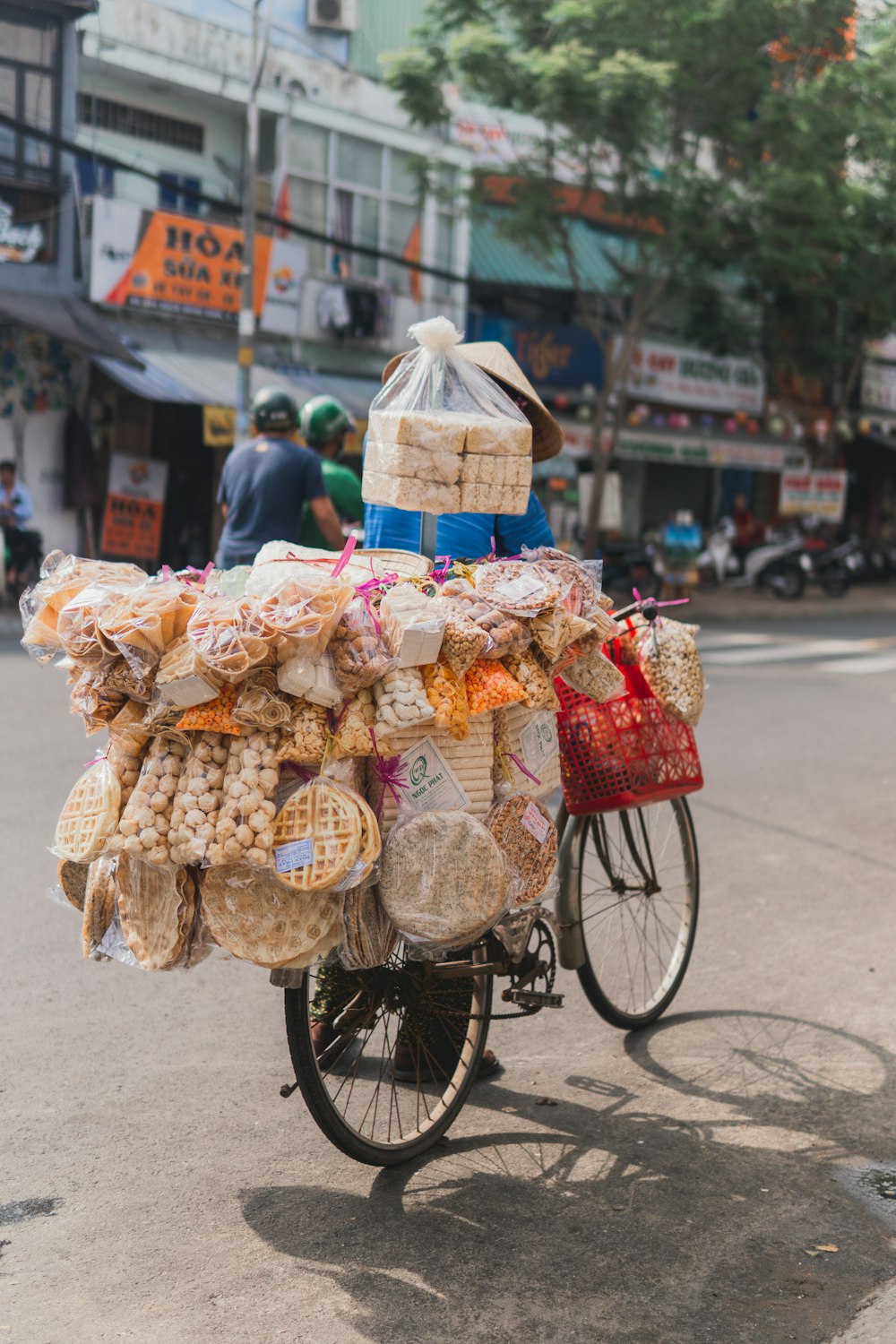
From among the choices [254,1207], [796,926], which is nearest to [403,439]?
[254,1207]

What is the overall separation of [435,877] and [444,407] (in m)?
1.16

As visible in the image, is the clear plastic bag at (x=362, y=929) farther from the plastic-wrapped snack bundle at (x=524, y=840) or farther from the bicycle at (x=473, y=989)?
the plastic-wrapped snack bundle at (x=524, y=840)

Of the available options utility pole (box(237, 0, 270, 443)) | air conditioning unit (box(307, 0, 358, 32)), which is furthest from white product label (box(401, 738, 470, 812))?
air conditioning unit (box(307, 0, 358, 32))

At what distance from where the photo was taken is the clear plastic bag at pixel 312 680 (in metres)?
2.65

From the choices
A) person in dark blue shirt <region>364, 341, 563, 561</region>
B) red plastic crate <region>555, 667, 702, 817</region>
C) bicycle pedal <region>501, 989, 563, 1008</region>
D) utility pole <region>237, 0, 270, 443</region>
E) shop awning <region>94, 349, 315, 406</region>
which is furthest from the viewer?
utility pole <region>237, 0, 270, 443</region>

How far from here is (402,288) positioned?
20.2 m

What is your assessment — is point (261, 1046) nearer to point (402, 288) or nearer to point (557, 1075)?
point (557, 1075)

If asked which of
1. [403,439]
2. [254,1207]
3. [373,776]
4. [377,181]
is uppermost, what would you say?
[377,181]

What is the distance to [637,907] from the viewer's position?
4125mm

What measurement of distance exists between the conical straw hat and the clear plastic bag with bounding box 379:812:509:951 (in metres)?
1.13

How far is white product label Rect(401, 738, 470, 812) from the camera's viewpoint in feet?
9.59

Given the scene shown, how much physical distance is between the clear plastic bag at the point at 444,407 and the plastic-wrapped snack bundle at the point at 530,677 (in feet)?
1.54

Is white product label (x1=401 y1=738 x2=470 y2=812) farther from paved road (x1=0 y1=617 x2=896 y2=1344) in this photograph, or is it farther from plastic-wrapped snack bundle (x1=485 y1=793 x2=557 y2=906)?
paved road (x1=0 y1=617 x2=896 y2=1344)

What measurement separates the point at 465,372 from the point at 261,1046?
6.35ft
